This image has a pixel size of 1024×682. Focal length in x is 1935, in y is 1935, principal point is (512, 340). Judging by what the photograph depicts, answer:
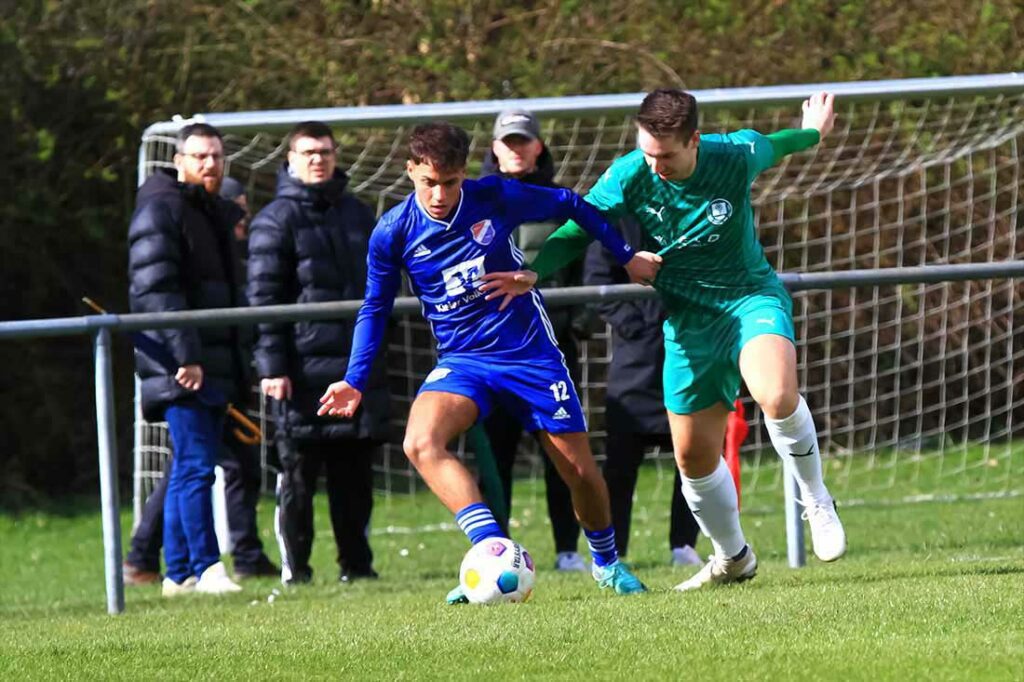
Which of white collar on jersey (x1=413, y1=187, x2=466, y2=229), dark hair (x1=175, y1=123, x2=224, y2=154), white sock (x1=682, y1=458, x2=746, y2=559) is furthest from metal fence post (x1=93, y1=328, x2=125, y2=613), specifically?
white sock (x1=682, y1=458, x2=746, y2=559)

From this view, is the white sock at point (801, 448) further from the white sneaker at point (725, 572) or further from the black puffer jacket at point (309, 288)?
the black puffer jacket at point (309, 288)

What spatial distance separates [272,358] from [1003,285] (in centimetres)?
644

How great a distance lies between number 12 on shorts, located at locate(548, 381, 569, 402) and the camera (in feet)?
24.7

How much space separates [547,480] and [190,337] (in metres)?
2.02

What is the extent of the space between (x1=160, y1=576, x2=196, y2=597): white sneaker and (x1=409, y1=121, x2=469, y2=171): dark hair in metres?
2.84

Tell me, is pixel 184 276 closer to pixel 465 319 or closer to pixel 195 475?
pixel 195 475

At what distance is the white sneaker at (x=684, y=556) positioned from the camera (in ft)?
32.0

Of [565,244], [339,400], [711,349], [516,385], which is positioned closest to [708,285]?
[711,349]

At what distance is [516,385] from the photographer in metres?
7.50

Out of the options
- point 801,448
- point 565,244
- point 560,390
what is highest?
point 565,244

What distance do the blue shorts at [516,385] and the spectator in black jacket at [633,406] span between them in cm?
239

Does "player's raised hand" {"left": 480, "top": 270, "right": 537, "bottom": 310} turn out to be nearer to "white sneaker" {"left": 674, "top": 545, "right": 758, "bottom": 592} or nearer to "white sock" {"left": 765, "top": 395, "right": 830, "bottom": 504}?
"white sock" {"left": 765, "top": 395, "right": 830, "bottom": 504}

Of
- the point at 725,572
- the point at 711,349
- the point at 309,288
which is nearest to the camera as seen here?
the point at 711,349

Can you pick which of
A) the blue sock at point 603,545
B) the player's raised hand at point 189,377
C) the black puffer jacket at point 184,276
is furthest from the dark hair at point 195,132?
the blue sock at point 603,545
